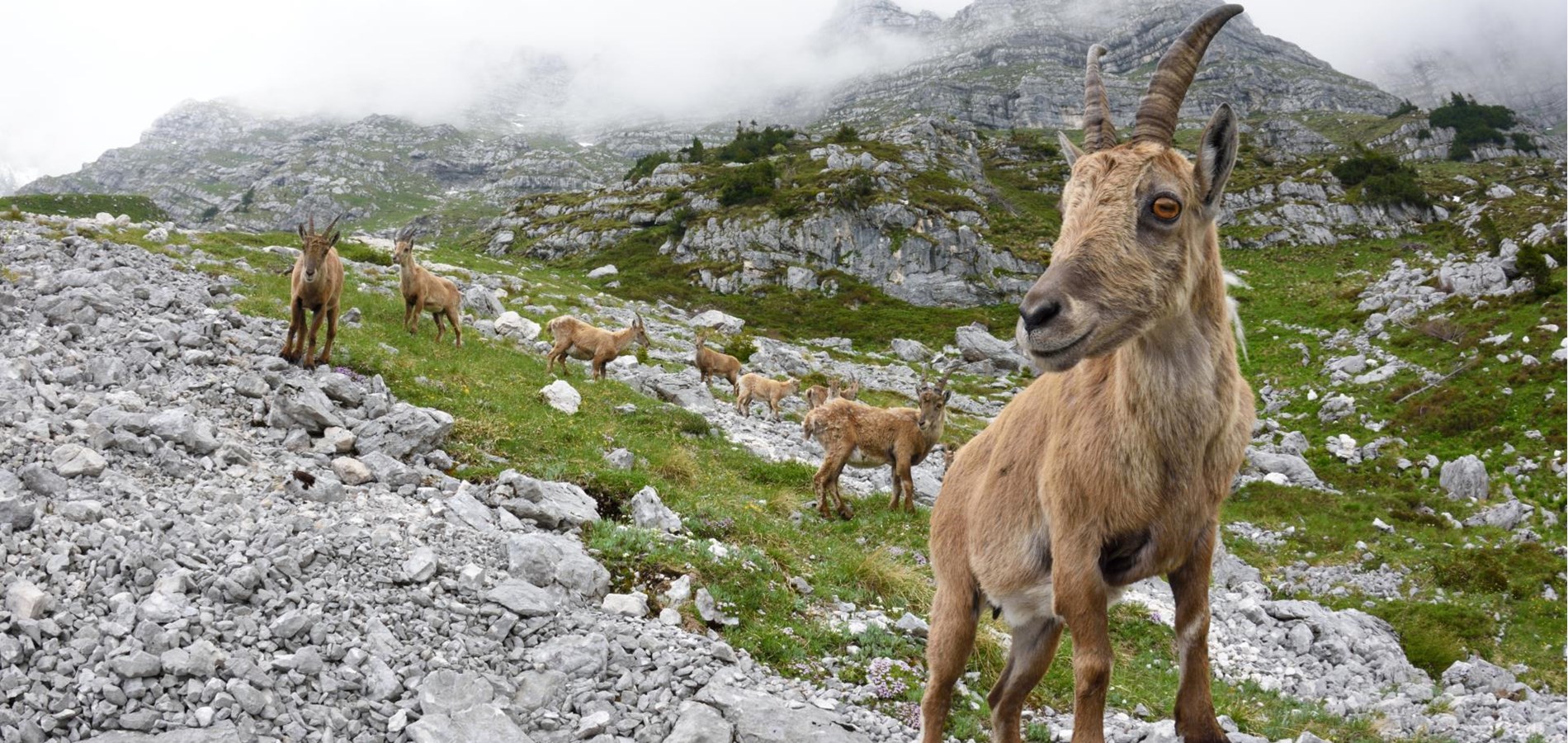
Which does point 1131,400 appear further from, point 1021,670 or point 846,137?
point 846,137

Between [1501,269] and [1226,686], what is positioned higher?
[1501,269]

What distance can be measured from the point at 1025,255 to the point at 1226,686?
2709 inches

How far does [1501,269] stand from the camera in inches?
1404

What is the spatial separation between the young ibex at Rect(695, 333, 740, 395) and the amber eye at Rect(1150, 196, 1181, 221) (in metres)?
25.1

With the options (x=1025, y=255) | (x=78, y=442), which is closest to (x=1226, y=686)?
(x=78, y=442)

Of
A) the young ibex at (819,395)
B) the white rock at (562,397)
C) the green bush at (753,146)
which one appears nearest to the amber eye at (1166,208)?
the white rock at (562,397)

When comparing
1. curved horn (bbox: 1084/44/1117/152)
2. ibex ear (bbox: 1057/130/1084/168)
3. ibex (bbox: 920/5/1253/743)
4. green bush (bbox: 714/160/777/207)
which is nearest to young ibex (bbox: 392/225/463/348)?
ibex ear (bbox: 1057/130/1084/168)

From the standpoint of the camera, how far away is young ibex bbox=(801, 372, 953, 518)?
15.4 metres

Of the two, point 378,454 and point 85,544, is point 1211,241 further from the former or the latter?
point 378,454

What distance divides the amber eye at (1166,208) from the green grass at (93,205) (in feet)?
360

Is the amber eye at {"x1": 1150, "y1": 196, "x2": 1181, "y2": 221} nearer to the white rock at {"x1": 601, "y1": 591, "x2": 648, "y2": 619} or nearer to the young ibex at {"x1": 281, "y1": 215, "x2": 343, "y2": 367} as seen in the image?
the white rock at {"x1": 601, "y1": 591, "x2": 648, "y2": 619}

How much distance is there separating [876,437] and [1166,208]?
12889mm

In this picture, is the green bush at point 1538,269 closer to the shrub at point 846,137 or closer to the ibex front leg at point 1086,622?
the ibex front leg at point 1086,622

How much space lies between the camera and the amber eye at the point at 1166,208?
10.8ft
